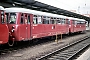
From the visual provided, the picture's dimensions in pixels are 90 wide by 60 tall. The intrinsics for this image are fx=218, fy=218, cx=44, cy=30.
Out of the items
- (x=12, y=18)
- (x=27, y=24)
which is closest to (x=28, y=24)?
(x=27, y=24)

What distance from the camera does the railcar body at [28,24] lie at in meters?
16.6

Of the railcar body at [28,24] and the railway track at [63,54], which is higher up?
the railcar body at [28,24]

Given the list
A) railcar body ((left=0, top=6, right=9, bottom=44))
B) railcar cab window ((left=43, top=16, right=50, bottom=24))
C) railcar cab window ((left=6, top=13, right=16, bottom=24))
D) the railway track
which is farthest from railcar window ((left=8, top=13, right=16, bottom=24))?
railcar cab window ((left=43, top=16, right=50, bottom=24))

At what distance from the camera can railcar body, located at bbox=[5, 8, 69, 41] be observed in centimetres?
1662

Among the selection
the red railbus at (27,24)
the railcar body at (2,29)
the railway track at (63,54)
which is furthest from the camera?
the red railbus at (27,24)

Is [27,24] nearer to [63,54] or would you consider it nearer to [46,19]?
[63,54]

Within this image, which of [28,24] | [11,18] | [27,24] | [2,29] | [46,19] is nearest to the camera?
[2,29]

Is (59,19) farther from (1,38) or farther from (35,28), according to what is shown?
(1,38)

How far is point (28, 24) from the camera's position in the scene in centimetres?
1830

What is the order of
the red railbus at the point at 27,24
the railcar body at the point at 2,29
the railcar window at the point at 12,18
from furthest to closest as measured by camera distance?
the railcar window at the point at 12,18 → the red railbus at the point at 27,24 → the railcar body at the point at 2,29

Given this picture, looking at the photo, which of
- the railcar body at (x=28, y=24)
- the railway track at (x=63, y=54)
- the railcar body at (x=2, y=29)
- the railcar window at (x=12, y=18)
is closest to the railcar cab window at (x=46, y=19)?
the railcar body at (x=28, y=24)

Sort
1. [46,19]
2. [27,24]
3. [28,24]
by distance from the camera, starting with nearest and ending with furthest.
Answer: [27,24]
[28,24]
[46,19]

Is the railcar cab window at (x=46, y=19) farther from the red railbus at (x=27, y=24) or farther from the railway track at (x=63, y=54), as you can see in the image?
the railway track at (x=63, y=54)

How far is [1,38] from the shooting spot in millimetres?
13539
